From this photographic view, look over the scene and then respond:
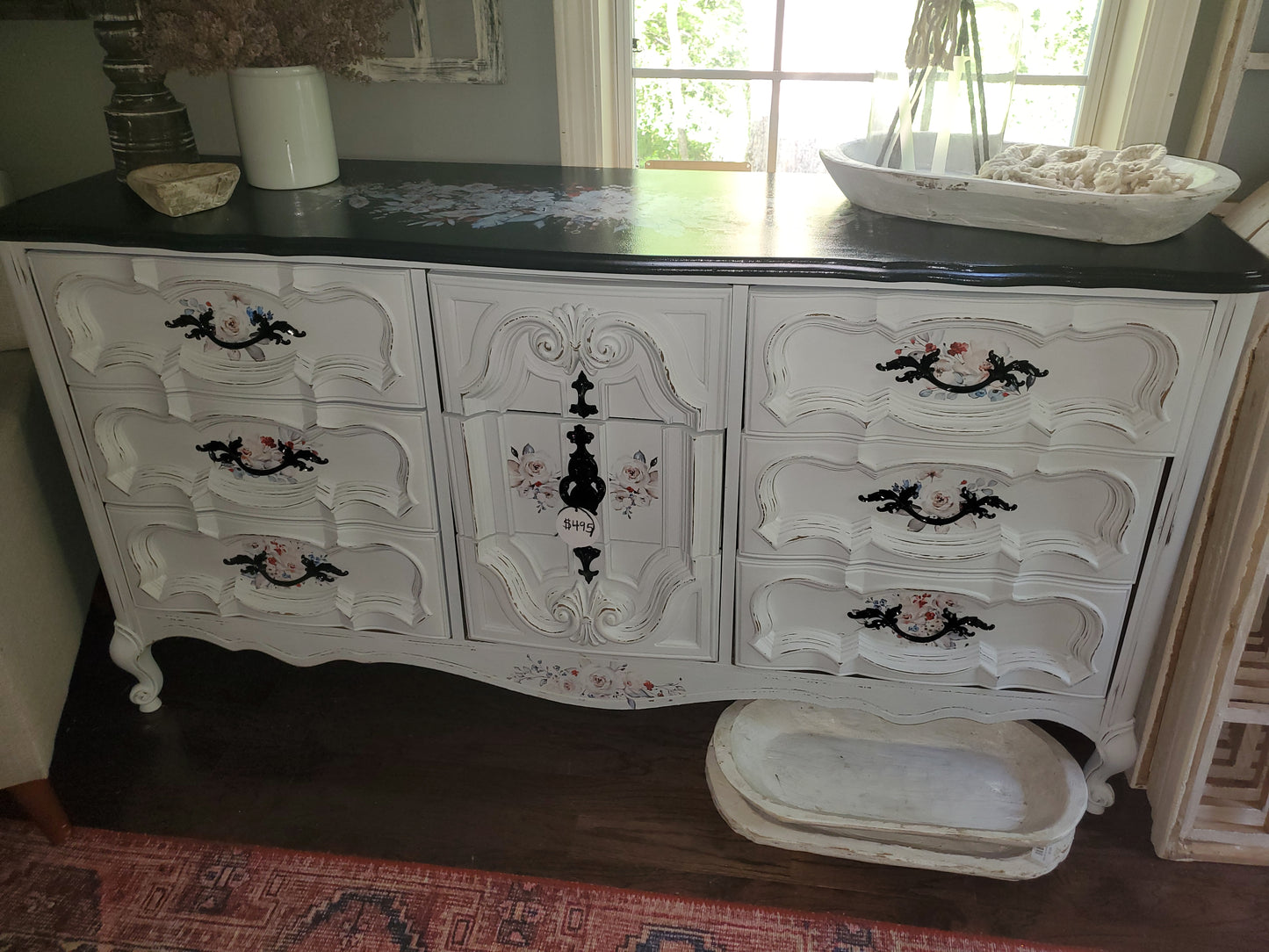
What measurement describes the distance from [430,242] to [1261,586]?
125 cm

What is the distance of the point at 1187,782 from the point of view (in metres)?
1.42

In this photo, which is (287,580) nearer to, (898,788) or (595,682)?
(595,682)

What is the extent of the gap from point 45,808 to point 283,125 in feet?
3.93

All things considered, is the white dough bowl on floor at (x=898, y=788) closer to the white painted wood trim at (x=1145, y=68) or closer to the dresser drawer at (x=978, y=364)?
the dresser drawer at (x=978, y=364)

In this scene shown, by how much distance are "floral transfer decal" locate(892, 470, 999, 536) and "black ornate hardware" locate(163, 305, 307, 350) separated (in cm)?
92

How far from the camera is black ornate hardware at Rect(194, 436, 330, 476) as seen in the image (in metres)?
1.42

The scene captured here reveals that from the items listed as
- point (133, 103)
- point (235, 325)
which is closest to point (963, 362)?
point (235, 325)

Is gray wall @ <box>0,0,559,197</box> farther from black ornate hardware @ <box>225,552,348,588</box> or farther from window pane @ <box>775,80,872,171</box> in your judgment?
black ornate hardware @ <box>225,552,348,588</box>

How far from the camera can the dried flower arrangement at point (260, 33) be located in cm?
133

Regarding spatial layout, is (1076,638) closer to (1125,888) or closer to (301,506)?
(1125,888)

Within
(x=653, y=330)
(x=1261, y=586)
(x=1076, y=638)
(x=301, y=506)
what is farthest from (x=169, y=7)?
(x=1261, y=586)

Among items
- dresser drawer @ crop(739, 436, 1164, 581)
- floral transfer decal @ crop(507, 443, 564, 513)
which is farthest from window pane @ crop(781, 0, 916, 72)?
floral transfer decal @ crop(507, 443, 564, 513)

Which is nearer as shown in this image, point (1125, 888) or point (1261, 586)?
point (1261, 586)

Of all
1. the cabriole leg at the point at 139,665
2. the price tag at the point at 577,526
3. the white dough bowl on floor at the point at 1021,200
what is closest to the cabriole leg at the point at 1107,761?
the white dough bowl on floor at the point at 1021,200
